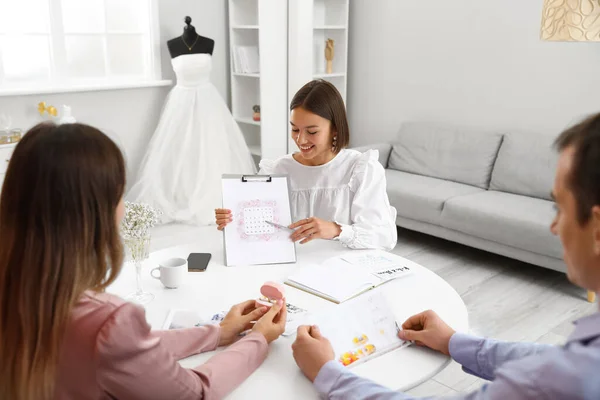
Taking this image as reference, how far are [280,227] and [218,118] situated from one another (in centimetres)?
259

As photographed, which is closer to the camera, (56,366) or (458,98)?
(56,366)

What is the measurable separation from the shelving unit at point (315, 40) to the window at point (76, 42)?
41.0 inches

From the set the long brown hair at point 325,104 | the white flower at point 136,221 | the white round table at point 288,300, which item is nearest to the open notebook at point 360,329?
the white round table at point 288,300

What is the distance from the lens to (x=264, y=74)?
438cm

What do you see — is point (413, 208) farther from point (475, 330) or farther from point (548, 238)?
point (475, 330)

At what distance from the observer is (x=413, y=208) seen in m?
3.69

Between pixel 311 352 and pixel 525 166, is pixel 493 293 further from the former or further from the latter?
pixel 311 352

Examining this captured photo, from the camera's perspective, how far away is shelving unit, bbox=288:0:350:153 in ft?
14.2

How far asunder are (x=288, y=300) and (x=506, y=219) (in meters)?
2.12

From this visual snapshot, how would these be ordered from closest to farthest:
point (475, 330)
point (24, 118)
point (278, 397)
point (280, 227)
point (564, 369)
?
1. point (564, 369)
2. point (278, 397)
3. point (280, 227)
4. point (475, 330)
5. point (24, 118)

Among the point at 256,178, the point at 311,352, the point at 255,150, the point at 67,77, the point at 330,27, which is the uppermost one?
the point at 330,27

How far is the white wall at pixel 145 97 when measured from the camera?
4.05 m

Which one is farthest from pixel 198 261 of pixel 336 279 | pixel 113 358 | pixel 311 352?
pixel 113 358

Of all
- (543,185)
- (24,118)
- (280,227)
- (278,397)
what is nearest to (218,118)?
(24,118)
